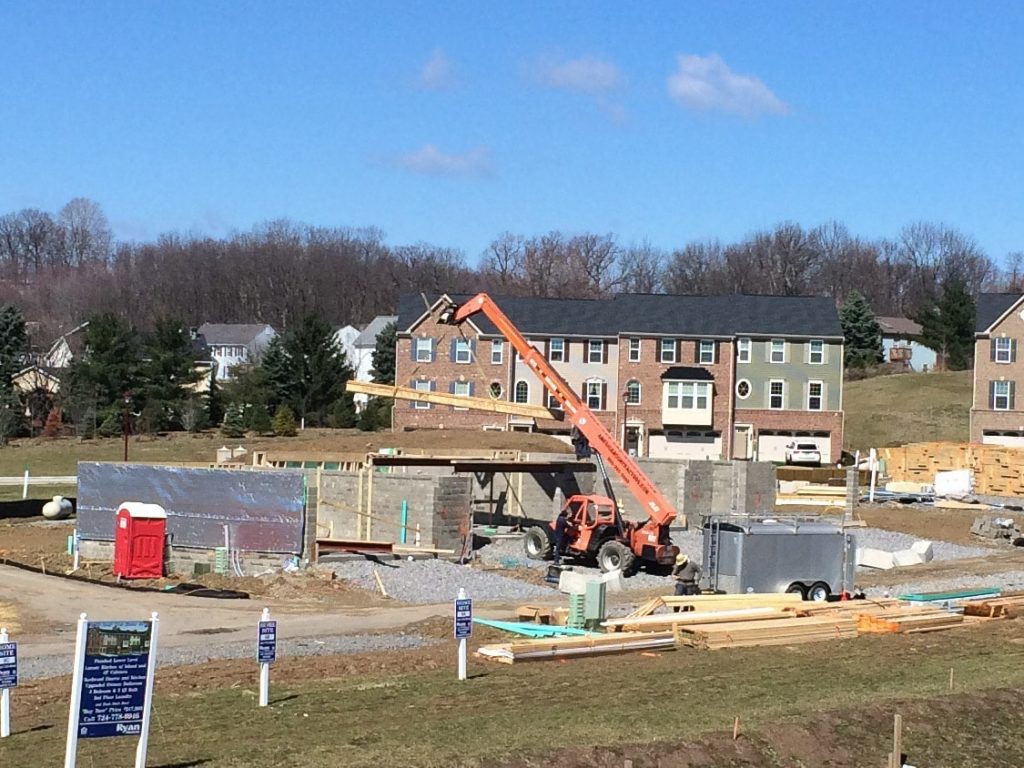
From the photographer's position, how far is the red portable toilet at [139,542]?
32406 millimetres

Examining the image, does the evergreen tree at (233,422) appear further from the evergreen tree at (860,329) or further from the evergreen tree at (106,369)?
the evergreen tree at (860,329)

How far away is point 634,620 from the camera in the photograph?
926 inches

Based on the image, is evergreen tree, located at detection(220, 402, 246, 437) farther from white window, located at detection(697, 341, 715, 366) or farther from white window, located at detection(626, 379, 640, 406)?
white window, located at detection(697, 341, 715, 366)

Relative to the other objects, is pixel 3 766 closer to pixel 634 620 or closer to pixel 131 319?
pixel 634 620

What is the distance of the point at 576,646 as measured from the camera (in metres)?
21.1

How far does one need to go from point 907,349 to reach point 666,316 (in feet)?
163

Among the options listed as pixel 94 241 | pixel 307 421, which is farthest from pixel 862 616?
pixel 94 241

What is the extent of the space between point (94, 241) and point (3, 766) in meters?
193

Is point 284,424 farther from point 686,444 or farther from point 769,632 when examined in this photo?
point 769,632

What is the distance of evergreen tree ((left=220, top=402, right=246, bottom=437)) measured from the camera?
7988 cm

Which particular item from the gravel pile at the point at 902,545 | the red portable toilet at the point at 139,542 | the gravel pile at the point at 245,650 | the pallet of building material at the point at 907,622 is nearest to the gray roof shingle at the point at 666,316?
the gravel pile at the point at 902,545

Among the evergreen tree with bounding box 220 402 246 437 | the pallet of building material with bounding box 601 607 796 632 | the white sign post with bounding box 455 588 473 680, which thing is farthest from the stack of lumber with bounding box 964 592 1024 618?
the evergreen tree with bounding box 220 402 246 437

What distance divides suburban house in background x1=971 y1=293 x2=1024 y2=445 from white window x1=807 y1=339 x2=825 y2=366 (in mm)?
8261

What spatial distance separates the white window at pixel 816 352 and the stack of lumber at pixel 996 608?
4443cm
